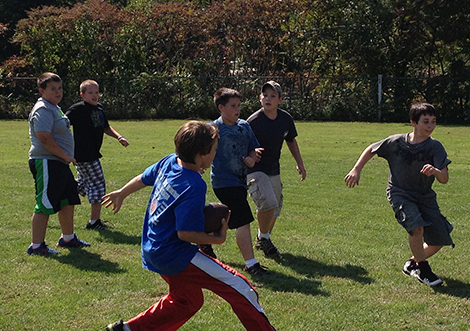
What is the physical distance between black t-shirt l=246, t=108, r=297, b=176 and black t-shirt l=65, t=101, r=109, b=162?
88.9 inches

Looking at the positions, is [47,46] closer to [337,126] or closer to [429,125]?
[337,126]

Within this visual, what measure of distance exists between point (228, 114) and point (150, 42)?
82.1 feet

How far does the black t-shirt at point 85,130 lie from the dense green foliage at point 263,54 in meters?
19.4

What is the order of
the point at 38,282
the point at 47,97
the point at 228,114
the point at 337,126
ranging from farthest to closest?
the point at 337,126 < the point at 47,97 < the point at 228,114 < the point at 38,282

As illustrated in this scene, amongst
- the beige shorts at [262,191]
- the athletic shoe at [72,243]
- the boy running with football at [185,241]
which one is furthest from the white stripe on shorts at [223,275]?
the athletic shoe at [72,243]

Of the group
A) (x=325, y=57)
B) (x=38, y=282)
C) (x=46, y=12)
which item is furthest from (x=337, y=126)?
(x=38, y=282)

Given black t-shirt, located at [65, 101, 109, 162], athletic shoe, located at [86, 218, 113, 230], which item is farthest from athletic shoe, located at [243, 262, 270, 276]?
black t-shirt, located at [65, 101, 109, 162]

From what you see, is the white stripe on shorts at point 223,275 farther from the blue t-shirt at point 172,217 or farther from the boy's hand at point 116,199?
the boy's hand at point 116,199

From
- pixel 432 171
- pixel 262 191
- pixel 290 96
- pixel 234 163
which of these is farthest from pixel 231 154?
pixel 290 96

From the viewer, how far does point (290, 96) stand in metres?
27.5

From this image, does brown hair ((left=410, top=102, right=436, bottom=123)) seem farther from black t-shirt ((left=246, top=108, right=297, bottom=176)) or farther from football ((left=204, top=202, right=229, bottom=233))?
football ((left=204, top=202, right=229, bottom=233))

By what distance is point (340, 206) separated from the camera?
9156 millimetres

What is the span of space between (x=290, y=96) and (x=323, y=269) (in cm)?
2194

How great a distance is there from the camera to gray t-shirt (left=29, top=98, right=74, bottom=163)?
248 inches
